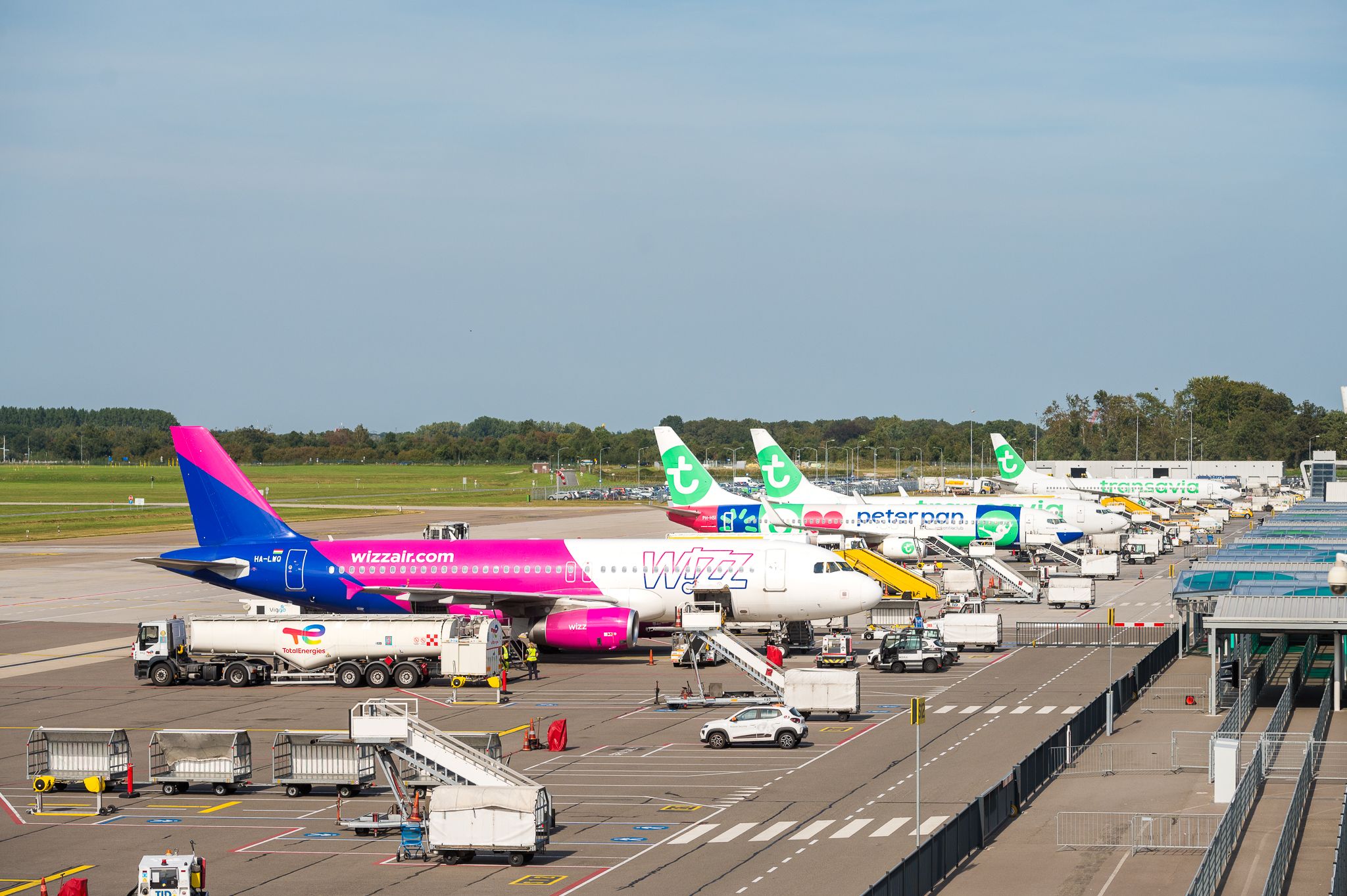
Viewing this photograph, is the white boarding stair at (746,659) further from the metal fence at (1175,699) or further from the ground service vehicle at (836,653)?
the metal fence at (1175,699)

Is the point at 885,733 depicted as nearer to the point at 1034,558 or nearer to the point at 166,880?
the point at 166,880

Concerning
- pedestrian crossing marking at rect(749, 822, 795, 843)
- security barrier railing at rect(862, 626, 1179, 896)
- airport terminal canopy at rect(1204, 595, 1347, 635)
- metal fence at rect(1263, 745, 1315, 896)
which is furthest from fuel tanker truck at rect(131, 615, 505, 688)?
metal fence at rect(1263, 745, 1315, 896)

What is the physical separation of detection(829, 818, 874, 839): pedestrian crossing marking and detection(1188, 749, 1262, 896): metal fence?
24.3ft

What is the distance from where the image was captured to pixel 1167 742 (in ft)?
143

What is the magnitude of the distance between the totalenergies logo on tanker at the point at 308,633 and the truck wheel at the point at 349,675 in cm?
141

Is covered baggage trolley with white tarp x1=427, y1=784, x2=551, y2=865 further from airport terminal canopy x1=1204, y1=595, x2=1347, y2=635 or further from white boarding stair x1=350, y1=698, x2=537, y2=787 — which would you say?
airport terminal canopy x1=1204, y1=595, x2=1347, y2=635

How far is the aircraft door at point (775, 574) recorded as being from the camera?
6325 cm

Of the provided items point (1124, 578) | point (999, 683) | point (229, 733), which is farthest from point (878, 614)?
point (229, 733)

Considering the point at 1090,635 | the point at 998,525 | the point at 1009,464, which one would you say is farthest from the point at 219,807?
the point at 1009,464

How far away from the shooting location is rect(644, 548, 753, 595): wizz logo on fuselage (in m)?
63.1

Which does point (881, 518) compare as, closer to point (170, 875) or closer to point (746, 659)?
point (746, 659)

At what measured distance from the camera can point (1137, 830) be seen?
32.7 metres

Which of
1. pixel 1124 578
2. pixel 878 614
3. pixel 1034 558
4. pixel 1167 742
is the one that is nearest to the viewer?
pixel 1167 742

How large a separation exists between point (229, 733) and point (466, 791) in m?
9.64
